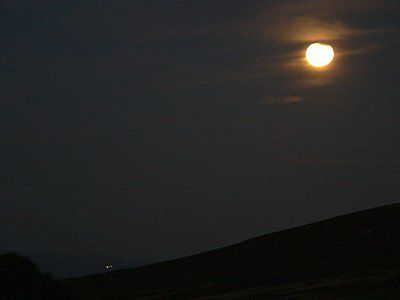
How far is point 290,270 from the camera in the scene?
33.8 m

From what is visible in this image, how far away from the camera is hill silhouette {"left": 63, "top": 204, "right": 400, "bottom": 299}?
27250 mm

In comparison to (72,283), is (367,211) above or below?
above

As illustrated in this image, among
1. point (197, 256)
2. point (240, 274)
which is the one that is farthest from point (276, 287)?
point (197, 256)

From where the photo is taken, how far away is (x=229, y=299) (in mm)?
27453

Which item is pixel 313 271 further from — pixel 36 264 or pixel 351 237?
pixel 36 264

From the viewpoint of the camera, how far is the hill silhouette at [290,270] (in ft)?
89.4

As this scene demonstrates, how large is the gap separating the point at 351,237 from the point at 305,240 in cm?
292

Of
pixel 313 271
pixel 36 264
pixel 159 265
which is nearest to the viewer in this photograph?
pixel 36 264

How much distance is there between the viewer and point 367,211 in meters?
44.7

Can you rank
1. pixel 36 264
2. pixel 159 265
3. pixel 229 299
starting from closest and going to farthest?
pixel 36 264, pixel 229 299, pixel 159 265

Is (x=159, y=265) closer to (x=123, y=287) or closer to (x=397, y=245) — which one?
(x=123, y=287)

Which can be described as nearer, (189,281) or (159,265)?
(189,281)

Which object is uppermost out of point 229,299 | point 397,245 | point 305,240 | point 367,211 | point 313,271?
point 367,211

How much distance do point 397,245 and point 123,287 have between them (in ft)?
39.0
